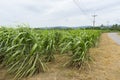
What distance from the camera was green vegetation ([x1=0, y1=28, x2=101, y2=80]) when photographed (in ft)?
14.0

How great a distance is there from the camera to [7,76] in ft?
14.4

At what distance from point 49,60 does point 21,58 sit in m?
0.94

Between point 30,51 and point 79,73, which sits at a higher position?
point 30,51

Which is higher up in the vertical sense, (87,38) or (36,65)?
(87,38)

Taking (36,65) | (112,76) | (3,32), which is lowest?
(112,76)

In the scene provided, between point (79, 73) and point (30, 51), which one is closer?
point (30, 51)

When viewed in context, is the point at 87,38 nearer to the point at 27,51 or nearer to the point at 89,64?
the point at 89,64

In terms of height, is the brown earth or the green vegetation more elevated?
the green vegetation

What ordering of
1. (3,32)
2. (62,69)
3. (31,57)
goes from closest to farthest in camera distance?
(31,57) → (62,69) → (3,32)

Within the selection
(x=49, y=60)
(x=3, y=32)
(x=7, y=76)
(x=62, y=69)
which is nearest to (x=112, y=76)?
(x=62, y=69)

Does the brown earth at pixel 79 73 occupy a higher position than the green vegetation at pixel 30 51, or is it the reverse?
the green vegetation at pixel 30 51

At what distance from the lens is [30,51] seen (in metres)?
4.24

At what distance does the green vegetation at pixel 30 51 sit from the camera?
4.27 meters

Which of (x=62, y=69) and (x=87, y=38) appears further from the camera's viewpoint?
(x=87, y=38)
